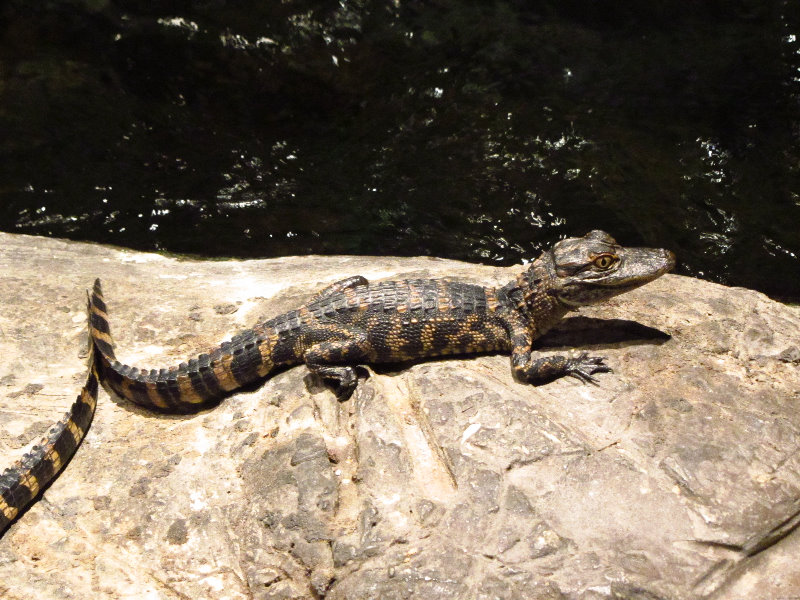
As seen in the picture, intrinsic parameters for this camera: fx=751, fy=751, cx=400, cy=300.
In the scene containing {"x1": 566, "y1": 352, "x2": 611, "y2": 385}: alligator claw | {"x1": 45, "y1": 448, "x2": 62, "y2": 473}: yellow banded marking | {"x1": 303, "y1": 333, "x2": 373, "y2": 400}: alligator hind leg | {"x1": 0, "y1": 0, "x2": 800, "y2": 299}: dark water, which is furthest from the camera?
{"x1": 0, "y1": 0, "x2": 800, "y2": 299}: dark water

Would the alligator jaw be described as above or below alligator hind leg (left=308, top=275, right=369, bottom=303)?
above

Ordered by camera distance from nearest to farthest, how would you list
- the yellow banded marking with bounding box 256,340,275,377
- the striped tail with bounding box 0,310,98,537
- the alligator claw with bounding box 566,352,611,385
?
the striped tail with bounding box 0,310,98,537 < the alligator claw with bounding box 566,352,611,385 < the yellow banded marking with bounding box 256,340,275,377

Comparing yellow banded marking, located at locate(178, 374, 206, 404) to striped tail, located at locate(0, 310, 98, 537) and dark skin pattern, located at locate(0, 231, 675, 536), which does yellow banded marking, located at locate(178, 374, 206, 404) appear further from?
striped tail, located at locate(0, 310, 98, 537)

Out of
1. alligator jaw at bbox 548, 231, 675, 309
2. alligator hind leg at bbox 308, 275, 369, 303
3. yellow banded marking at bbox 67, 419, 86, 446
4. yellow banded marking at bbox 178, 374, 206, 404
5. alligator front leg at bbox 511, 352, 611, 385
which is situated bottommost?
yellow banded marking at bbox 67, 419, 86, 446

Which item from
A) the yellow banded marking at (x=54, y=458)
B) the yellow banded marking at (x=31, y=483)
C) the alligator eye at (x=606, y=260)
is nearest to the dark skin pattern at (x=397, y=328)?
the alligator eye at (x=606, y=260)

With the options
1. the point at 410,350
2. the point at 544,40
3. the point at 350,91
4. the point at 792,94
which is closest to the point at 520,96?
the point at 544,40

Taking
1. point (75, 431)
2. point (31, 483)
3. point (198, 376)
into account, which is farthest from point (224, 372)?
point (31, 483)

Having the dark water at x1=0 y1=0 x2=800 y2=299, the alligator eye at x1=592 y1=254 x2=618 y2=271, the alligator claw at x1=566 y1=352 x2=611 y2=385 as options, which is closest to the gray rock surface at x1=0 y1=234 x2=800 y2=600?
the alligator claw at x1=566 y1=352 x2=611 y2=385

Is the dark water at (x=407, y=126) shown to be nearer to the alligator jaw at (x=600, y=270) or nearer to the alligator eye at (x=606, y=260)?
the alligator jaw at (x=600, y=270)
